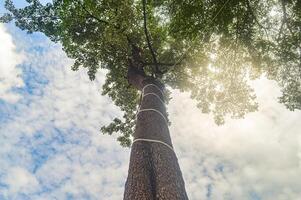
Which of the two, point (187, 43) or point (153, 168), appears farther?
point (187, 43)

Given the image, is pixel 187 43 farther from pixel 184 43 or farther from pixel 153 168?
pixel 153 168

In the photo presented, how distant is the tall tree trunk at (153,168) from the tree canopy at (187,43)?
3.27 meters

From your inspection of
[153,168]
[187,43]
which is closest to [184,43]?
[187,43]

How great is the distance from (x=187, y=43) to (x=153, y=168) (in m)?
7.05

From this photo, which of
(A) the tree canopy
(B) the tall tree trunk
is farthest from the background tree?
(B) the tall tree trunk

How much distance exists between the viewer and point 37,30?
35.7 feet

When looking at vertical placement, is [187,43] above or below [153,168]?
above

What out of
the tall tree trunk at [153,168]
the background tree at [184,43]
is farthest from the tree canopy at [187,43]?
the tall tree trunk at [153,168]

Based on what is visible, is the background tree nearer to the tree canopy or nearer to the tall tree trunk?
the tree canopy

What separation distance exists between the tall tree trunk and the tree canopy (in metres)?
3.27

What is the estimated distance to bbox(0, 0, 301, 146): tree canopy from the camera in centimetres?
811

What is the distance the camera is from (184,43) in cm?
1090

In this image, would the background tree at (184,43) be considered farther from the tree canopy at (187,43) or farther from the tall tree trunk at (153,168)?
the tall tree trunk at (153,168)

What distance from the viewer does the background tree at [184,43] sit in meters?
8.12
